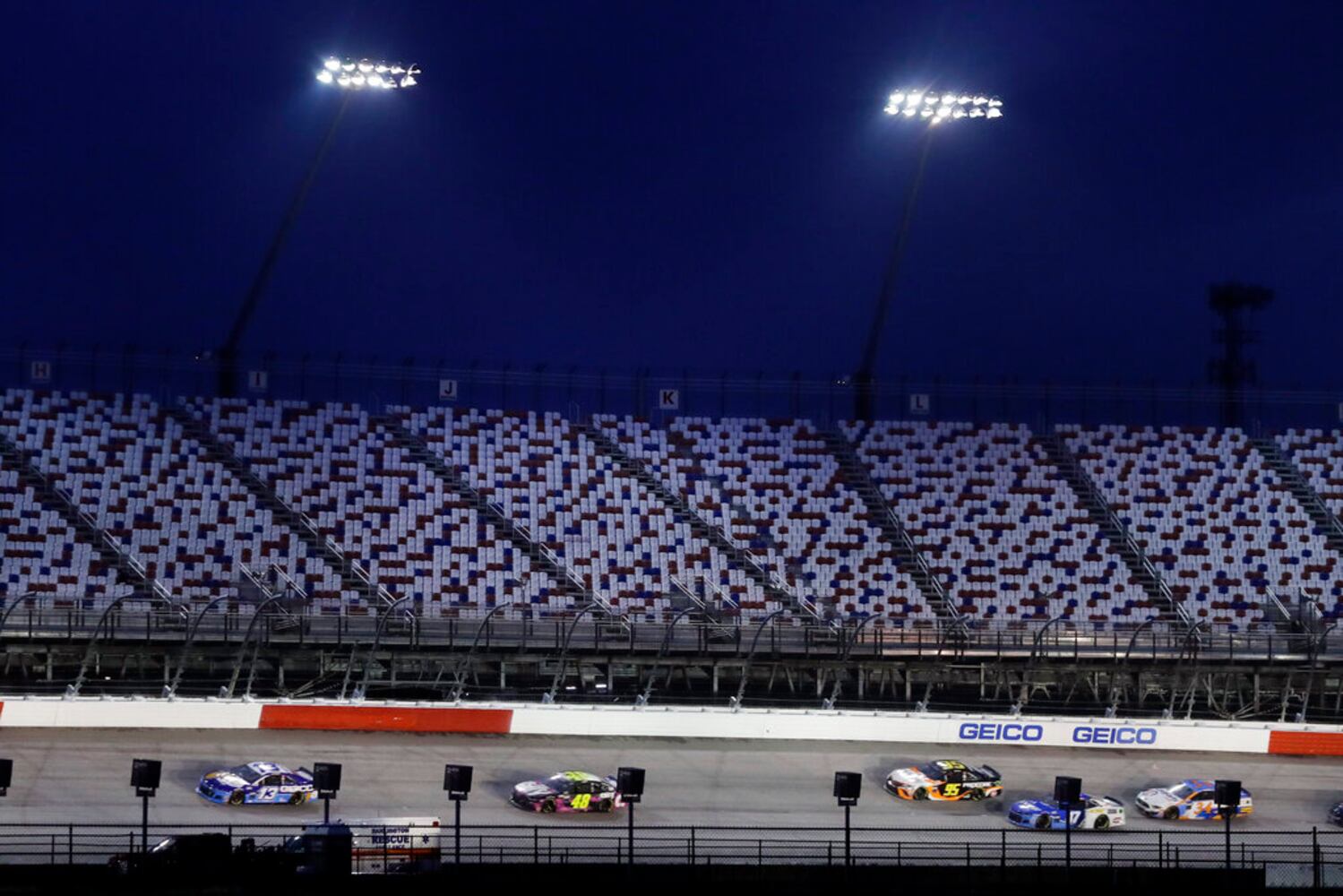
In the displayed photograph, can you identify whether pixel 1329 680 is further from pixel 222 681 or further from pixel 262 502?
pixel 262 502

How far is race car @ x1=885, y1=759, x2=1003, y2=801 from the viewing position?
102 ft

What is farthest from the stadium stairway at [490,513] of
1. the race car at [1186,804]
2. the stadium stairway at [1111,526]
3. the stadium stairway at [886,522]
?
the race car at [1186,804]

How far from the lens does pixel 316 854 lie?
21641 mm

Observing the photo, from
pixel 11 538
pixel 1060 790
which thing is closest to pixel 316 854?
pixel 1060 790

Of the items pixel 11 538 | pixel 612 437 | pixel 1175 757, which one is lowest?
pixel 1175 757

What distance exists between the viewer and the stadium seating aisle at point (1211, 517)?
45688 millimetres

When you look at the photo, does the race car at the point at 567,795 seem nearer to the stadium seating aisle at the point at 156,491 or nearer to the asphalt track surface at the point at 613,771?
the asphalt track surface at the point at 613,771

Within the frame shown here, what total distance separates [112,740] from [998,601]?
23156 mm

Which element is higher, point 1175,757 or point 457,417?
point 457,417

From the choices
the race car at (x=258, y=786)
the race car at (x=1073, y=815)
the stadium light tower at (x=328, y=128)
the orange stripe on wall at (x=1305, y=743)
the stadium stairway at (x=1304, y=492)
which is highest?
the stadium light tower at (x=328, y=128)

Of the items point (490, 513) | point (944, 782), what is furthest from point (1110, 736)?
point (490, 513)

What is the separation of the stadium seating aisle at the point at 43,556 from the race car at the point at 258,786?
1277cm

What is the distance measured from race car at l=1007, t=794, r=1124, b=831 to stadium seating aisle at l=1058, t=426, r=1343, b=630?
1503 centimetres

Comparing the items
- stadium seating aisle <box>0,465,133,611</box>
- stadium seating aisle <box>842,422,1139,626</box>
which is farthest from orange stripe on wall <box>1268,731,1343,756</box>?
stadium seating aisle <box>0,465,133,611</box>
